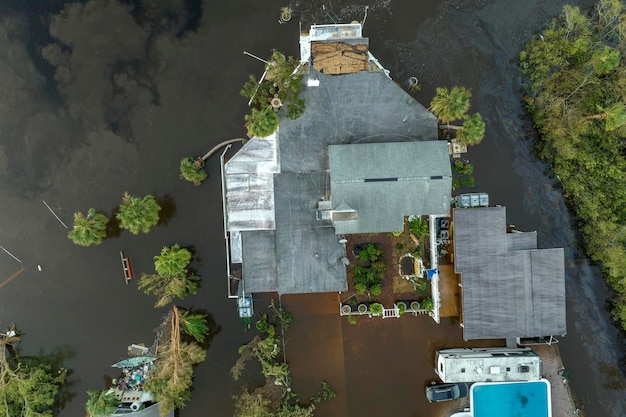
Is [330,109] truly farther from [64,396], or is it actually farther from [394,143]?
[64,396]

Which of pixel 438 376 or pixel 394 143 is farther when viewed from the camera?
pixel 438 376

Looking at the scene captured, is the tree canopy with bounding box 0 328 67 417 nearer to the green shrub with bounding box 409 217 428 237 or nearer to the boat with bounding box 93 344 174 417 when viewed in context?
the boat with bounding box 93 344 174 417

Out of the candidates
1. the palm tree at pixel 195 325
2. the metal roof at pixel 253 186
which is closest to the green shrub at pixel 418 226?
the metal roof at pixel 253 186

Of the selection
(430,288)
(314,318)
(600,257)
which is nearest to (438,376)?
(430,288)

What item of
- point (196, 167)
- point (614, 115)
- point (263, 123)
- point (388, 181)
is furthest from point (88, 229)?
point (614, 115)

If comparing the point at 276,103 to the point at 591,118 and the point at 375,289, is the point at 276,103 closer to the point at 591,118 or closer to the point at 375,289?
the point at 375,289

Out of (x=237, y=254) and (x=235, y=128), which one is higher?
(x=235, y=128)

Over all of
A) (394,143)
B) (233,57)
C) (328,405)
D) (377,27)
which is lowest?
(328,405)
